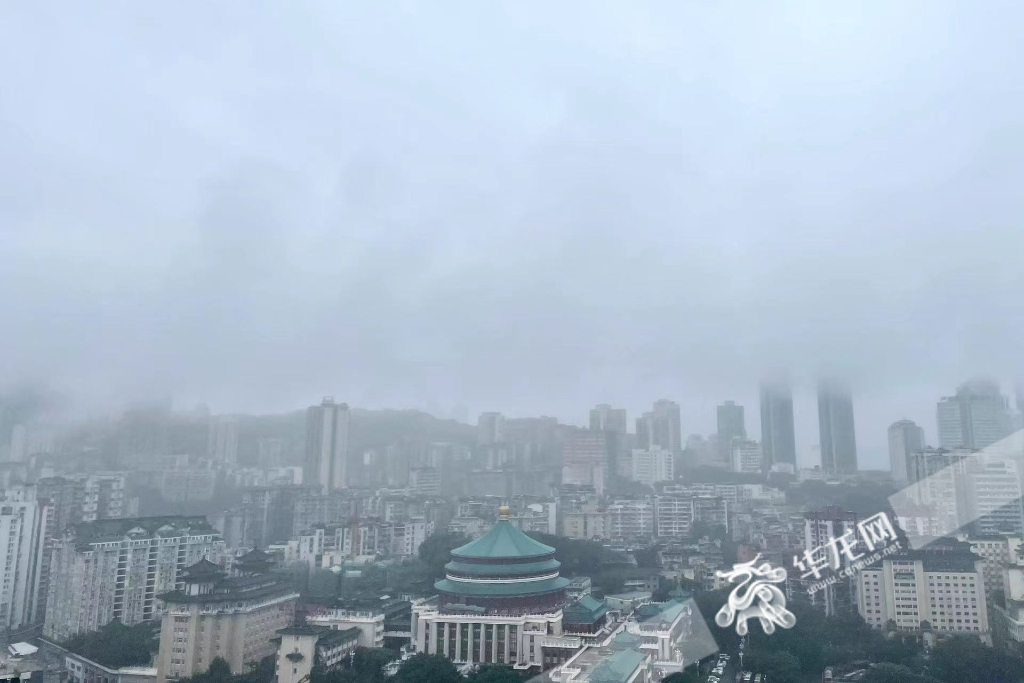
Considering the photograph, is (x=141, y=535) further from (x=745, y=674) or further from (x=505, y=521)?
(x=745, y=674)

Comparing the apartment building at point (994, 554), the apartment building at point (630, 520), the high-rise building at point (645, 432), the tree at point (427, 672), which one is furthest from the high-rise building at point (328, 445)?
the apartment building at point (994, 554)

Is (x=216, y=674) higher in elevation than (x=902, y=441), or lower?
lower

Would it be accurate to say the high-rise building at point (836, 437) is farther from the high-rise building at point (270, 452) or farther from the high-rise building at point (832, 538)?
the high-rise building at point (270, 452)

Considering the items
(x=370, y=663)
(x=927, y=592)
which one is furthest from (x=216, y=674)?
(x=927, y=592)

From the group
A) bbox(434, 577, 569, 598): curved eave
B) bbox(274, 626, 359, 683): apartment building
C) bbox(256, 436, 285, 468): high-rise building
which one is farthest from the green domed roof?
bbox(256, 436, 285, 468): high-rise building

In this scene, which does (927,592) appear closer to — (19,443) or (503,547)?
(503,547)

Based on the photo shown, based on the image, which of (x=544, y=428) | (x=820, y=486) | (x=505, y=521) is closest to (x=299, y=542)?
(x=505, y=521)
